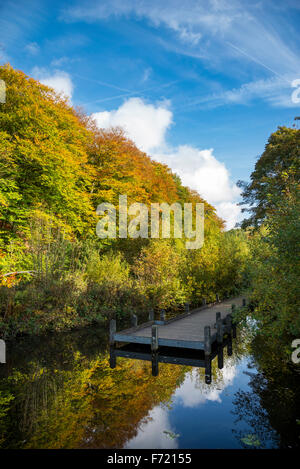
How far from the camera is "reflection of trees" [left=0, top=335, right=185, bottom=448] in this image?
5.17m

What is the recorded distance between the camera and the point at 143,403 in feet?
21.1

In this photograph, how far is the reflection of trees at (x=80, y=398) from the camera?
5168 mm

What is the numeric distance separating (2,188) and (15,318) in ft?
20.6

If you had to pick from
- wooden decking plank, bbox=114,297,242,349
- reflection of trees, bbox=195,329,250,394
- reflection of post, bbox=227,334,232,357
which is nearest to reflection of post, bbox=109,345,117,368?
wooden decking plank, bbox=114,297,242,349

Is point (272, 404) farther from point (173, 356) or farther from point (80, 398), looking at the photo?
point (80, 398)

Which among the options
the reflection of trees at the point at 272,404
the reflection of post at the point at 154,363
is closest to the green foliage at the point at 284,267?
the reflection of trees at the point at 272,404

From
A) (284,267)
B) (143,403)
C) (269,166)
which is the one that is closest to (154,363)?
(143,403)

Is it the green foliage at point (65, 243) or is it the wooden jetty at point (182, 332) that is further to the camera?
the green foliage at point (65, 243)

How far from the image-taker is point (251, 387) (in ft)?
24.2

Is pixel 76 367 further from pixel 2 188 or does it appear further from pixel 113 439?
pixel 2 188

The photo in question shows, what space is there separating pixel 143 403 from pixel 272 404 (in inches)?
108

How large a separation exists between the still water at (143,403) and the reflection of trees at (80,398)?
2cm

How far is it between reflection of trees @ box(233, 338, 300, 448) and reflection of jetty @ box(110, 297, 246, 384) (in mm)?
1258

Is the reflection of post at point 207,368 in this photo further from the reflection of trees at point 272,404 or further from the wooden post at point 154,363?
the wooden post at point 154,363
